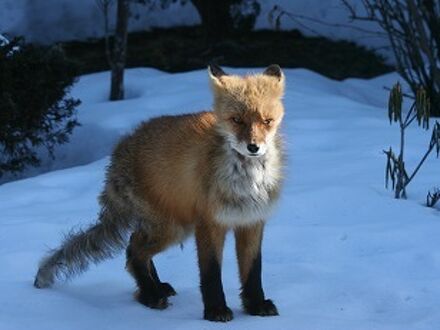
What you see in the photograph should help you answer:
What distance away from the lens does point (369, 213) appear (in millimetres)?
6043

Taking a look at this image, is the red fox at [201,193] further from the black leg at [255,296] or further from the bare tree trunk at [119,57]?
the bare tree trunk at [119,57]

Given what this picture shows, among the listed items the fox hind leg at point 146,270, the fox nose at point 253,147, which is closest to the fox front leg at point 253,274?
the fox hind leg at point 146,270

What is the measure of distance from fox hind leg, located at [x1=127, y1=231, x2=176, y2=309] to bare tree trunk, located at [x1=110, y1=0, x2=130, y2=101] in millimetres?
6564

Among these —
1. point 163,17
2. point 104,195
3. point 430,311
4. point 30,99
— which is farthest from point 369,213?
point 163,17

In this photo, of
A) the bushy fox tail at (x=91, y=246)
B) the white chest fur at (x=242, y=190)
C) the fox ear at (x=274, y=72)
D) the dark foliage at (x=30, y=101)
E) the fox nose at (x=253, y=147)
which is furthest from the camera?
the dark foliage at (x=30, y=101)

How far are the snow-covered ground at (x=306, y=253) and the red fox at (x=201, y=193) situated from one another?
17 centimetres

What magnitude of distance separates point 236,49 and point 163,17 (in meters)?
2.39

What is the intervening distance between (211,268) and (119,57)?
7172mm

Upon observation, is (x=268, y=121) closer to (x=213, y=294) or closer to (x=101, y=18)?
(x=213, y=294)

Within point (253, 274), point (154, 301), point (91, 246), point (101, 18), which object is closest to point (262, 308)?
point (253, 274)

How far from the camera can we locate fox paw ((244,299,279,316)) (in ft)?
14.4

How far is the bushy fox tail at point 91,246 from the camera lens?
4703 millimetres

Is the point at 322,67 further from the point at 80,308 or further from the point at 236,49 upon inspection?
the point at 80,308

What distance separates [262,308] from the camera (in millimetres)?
4387
